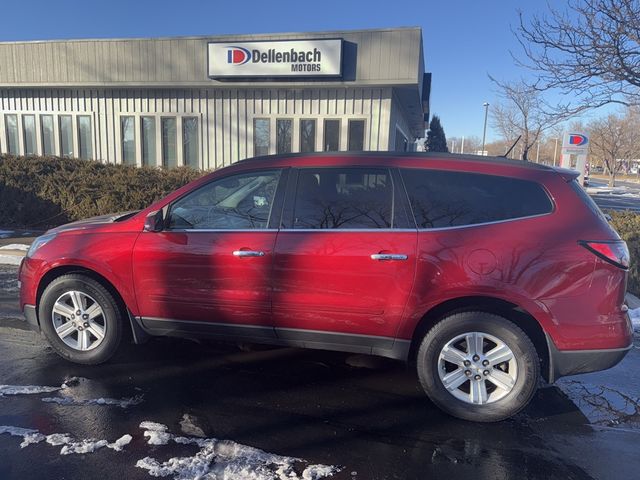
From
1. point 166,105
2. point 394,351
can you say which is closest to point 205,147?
point 166,105

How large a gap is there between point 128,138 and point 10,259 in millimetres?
7733

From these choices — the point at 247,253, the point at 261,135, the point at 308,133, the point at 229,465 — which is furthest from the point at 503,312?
the point at 261,135

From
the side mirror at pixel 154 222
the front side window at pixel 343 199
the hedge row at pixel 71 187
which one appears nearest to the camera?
the front side window at pixel 343 199

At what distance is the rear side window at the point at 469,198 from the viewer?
3.18m

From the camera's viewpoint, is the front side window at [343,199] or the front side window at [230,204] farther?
the front side window at [230,204]

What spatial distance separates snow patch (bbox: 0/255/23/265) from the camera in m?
7.80

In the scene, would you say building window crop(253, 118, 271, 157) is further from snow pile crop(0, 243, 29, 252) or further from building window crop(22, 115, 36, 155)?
building window crop(22, 115, 36, 155)

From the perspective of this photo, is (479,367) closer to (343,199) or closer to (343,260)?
(343,260)

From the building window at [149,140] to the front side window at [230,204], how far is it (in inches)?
464

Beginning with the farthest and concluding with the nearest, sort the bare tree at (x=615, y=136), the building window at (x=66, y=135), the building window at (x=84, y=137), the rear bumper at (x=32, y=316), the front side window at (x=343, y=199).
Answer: the bare tree at (x=615, y=136) < the building window at (x=66, y=135) < the building window at (x=84, y=137) < the rear bumper at (x=32, y=316) < the front side window at (x=343, y=199)

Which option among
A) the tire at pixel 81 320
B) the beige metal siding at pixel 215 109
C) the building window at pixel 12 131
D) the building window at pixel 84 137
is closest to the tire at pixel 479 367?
the tire at pixel 81 320

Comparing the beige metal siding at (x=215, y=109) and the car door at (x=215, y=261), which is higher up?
the beige metal siding at (x=215, y=109)

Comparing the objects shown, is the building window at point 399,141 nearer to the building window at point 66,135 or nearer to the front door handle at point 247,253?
the building window at point 66,135

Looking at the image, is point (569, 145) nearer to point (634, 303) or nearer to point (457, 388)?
point (634, 303)
